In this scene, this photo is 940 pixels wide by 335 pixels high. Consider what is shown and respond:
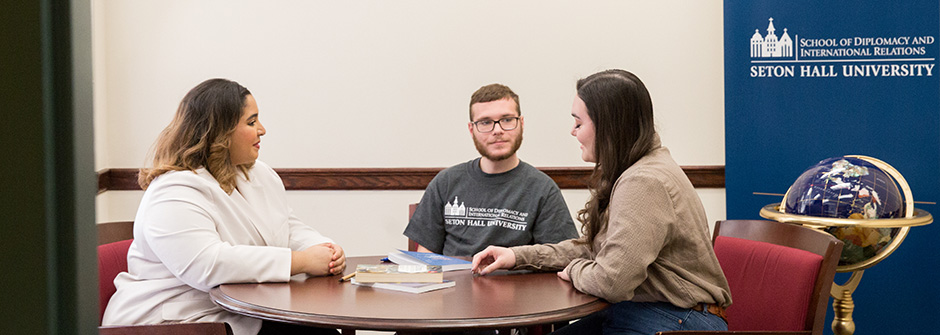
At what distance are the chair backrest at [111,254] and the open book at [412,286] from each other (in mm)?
841

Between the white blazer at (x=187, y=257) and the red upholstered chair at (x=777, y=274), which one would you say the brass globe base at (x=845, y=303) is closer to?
the red upholstered chair at (x=777, y=274)

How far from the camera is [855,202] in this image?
119 inches

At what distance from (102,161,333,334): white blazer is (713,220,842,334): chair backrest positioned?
1.44 meters

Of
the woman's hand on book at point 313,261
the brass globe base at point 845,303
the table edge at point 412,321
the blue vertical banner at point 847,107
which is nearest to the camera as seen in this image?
the table edge at point 412,321

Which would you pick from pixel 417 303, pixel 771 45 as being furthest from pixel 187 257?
pixel 771 45

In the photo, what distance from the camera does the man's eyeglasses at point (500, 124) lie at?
299cm

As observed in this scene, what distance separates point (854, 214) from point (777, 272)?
34.5 inches

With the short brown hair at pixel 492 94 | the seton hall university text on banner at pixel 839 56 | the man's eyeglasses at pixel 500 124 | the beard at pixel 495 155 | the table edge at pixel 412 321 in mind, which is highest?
the seton hall university text on banner at pixel 839 56

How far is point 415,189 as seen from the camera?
446 centimetres

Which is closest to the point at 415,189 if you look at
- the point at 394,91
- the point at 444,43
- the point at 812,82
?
the point at 394,91

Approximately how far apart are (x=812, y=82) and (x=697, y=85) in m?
0.63

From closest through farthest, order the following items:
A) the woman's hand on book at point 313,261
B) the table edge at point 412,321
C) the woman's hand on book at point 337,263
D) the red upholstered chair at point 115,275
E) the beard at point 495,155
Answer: the table edge at point 412,321
the red upholstered chair at point 115,275
the woman's hand on book at point 313,261
the woman's hand on book at point 337,263
the beard at point 495,155

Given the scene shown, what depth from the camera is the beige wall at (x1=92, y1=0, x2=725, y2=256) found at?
435 centimetres

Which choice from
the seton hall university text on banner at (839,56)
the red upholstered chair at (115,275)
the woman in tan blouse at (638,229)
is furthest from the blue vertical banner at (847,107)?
the red upholstered chair at (115,275)
